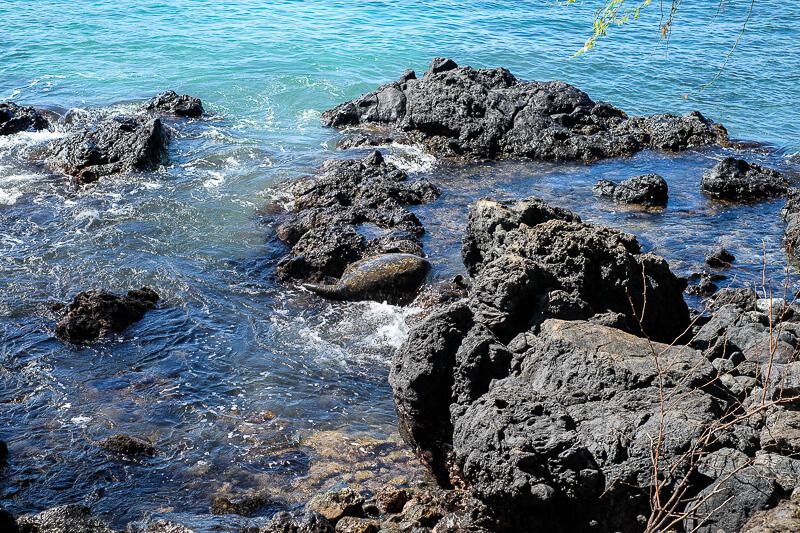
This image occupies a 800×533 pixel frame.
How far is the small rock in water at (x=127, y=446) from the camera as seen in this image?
932 centimetres

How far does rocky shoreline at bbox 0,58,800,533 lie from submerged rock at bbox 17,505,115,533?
0.03 metres

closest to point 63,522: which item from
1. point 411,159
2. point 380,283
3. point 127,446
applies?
point 127,446

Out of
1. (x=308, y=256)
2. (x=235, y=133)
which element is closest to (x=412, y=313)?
(x=308, y=256)

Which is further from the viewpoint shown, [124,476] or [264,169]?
[264,169]

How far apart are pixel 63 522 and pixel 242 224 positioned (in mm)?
8634

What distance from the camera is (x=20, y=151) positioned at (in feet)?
63.5

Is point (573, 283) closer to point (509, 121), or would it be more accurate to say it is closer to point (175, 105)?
point (509, 121)

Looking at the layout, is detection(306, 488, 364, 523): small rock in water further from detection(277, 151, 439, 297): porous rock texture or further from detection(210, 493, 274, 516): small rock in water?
detection(277, 151, 439, 297): porous rock texture

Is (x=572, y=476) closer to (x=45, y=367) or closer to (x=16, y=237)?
(x=45, y=367)

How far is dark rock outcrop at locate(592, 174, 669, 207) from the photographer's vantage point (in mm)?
16594

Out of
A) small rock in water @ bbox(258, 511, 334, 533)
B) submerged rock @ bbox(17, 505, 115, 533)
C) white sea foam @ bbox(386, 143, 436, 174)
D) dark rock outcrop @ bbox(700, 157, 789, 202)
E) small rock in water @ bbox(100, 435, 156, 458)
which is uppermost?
dark rock outcrop @ bbox(700, 157, 789, 202)

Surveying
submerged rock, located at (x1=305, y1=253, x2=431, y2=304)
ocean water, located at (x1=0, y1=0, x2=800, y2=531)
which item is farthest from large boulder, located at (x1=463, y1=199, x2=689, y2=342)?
submerged rock, located at (x1=305, y1=253, x2=431, y2=304)

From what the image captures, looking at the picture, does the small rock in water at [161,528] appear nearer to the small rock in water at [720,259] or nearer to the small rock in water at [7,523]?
the small rock in water at [7,523]

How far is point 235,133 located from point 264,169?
3.16 meters
